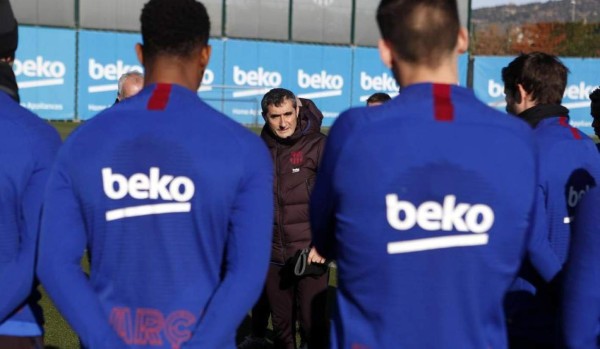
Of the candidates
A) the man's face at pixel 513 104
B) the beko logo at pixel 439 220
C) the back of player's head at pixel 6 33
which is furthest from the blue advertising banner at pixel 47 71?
the beko logo at pixel 439 220

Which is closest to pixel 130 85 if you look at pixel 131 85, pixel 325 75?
pixel 131 85

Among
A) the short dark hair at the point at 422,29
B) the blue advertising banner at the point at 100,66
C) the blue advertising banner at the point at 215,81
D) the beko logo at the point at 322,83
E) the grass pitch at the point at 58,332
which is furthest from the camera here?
the beko logo at the point at 322,83

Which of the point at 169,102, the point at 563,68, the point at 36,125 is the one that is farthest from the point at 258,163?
the point at 563,68

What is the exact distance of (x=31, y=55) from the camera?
112 feet

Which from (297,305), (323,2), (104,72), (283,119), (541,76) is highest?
(323,2)

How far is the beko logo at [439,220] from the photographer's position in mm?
2762

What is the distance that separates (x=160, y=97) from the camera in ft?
9.89

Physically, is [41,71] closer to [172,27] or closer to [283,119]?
[283,119]

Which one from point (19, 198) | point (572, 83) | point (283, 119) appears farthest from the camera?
point (572, 83)

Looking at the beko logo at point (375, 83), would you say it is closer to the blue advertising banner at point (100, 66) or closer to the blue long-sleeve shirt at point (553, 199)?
the blue advertising banner at point (100, 66)

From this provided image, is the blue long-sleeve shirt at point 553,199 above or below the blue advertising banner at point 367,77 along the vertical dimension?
below

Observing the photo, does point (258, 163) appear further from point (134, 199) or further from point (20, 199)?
point (20, 199)

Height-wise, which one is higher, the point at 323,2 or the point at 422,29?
the point at 323,2

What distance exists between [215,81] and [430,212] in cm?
3433
